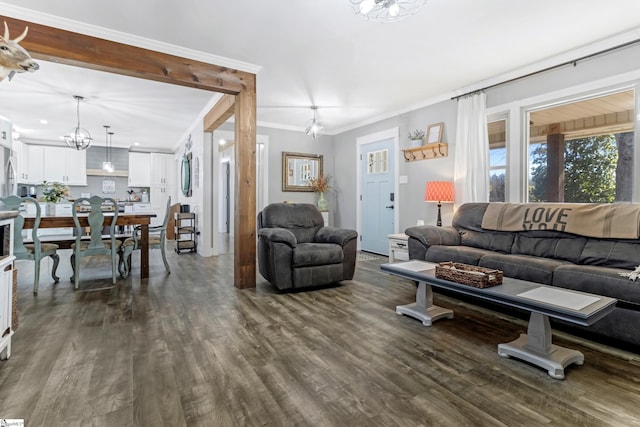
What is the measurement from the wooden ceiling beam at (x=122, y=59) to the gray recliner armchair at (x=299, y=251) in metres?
1.58

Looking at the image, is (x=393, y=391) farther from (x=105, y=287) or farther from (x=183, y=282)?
(x=105, y=287)

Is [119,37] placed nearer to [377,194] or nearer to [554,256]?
[377,194]

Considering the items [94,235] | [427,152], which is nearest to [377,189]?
[427,152]

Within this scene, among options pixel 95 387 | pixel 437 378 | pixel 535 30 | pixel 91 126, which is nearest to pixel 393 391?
pixel 437 378

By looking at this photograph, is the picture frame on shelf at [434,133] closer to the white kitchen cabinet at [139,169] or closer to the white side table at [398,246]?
the white side table at [398,246]

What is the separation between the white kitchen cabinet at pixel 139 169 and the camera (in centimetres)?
841

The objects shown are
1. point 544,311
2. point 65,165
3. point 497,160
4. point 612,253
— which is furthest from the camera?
point 65,165

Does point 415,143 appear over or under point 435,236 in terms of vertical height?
over

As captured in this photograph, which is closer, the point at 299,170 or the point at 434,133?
the point at 434,133

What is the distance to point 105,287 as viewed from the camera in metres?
3.58

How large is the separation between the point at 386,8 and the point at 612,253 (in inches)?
104

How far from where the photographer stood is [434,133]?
15.4 ft

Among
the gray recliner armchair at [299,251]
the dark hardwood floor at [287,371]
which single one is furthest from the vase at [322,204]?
the dark hardwood floor at [287,371]

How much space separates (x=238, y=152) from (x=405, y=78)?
227cm
